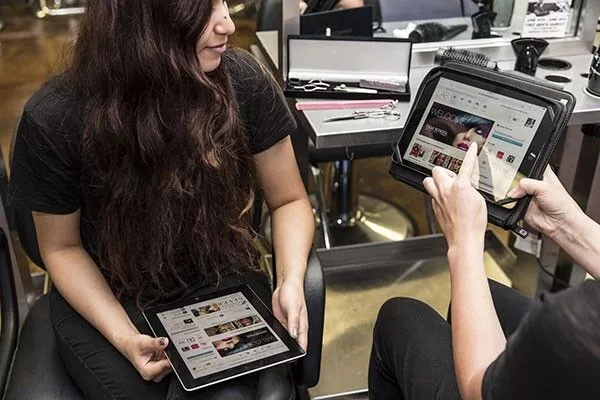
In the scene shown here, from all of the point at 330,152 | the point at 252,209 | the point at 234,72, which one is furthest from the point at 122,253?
the point at 330,152

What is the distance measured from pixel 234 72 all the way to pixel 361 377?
2.85ft

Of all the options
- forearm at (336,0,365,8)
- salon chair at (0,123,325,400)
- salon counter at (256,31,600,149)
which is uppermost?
forearm at (336,0,365,8)

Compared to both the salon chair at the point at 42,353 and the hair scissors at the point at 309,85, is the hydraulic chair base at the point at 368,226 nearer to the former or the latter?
the hair scissors at the point at 309,85

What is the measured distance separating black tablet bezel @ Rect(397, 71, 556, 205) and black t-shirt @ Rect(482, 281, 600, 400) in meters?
0.46

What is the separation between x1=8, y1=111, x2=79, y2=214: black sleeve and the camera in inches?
44.6

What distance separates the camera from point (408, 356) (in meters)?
1.12

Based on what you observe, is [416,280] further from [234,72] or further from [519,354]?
[519,354]

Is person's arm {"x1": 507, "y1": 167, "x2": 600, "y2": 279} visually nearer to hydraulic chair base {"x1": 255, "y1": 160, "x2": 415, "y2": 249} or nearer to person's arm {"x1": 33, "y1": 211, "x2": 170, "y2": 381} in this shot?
person's arm {"x1": 33, "y1": 211, "x2": 170, "y2": 381}

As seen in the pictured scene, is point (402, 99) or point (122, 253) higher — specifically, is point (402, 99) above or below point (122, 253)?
above

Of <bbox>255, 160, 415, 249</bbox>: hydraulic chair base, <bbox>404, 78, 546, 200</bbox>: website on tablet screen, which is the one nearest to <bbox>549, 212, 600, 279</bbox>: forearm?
<bbox>404, 78, 546, 200</bbox>: website on tablet screen

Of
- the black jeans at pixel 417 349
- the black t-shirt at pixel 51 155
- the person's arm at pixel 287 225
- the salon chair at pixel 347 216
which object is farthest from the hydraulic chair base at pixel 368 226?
the black t-shirt at pixel 51 155

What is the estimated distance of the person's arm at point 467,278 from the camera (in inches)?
34.0

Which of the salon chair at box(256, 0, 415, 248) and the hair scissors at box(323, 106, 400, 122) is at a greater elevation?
the hair scissors at box(323, 106, 400, 122)

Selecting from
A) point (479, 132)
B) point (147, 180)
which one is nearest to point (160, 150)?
point (147, 180)
